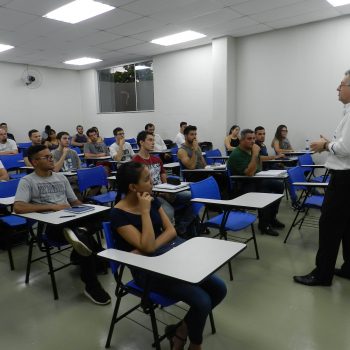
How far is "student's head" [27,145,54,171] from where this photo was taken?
Result: 260cm

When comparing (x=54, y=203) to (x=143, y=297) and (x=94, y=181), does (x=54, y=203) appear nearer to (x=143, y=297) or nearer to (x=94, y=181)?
(x=94, y=181)

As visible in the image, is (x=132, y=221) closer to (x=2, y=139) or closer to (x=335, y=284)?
(x=335, y=284)

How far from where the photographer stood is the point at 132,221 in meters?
1.78

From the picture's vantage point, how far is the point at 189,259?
59.9 inches

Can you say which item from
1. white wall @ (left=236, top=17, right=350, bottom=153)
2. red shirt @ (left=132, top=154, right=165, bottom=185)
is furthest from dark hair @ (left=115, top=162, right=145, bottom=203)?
white wall @ (left=236, top=17, right=350, bottom=153)

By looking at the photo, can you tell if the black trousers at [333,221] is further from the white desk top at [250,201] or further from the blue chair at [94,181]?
the blue chair at [94,181]

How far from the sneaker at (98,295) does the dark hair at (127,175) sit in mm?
895

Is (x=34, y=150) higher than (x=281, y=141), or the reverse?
(x=34, y=150)

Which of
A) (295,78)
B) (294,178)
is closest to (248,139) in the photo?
(294,178)

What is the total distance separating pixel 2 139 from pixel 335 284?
6025mm

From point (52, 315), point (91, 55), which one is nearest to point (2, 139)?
point (91, 55)

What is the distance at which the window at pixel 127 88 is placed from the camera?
8.81 m

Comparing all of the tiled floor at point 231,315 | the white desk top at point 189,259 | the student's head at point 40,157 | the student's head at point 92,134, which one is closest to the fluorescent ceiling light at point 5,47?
the student's head at point 92,134

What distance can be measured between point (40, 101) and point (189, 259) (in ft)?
30.2
